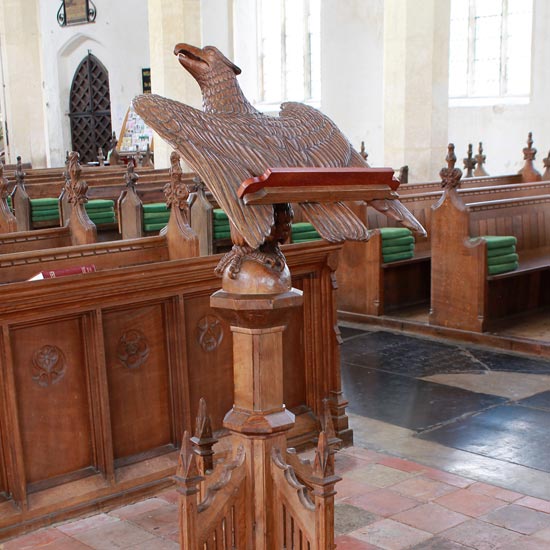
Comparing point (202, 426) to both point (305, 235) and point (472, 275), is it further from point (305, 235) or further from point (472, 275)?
point (305, 235)

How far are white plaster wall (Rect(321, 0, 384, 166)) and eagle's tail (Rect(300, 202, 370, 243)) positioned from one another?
10.4 metres

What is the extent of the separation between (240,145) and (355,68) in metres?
10.9

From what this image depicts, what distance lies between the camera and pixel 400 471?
133 inches

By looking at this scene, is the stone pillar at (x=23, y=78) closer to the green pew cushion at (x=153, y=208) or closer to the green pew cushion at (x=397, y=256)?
the green pew cushion at (x=153, y=208)

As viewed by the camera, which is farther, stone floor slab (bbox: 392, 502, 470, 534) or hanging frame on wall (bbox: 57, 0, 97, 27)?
hanging frame on wall (bbox: 57, 0, 97, 27)

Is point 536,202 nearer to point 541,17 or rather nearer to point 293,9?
point 541,17

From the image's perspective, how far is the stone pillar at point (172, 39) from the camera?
9852 mm

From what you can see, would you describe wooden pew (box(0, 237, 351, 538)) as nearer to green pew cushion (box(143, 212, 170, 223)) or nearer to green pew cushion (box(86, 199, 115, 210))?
green pew cushion (box(143, 212, 170, 223))

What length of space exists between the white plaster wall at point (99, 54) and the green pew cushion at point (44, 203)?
24.7ft

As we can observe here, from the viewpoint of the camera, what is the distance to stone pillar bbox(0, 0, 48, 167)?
12.8 meters

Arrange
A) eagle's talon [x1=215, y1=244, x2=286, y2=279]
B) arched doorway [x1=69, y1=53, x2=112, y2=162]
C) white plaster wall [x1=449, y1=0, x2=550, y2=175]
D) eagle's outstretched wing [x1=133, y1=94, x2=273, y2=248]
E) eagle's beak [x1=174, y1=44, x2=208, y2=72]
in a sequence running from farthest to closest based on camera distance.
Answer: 1. arched doorway [x1=69, y1=53, x2=112, y2=162]
2. white plaster wall [x1=449, y1=0, x2=550, y2=175]
3. eagle's beak [x1=174, y1=44, x2=208, y2=72]
4. eagle's talon [x1=215, y1=244, x2=286, y2=279]
5. eagle's outstretched wing [x1=133, y1=94, x2=273, y2=248]

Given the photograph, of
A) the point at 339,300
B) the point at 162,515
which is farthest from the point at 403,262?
the point at 162,515

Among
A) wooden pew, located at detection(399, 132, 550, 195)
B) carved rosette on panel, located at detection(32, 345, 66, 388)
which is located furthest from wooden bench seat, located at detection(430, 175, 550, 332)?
carved rosette on panel, located at detection(32, 345, 66, 388)

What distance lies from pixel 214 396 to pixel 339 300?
330 cm
